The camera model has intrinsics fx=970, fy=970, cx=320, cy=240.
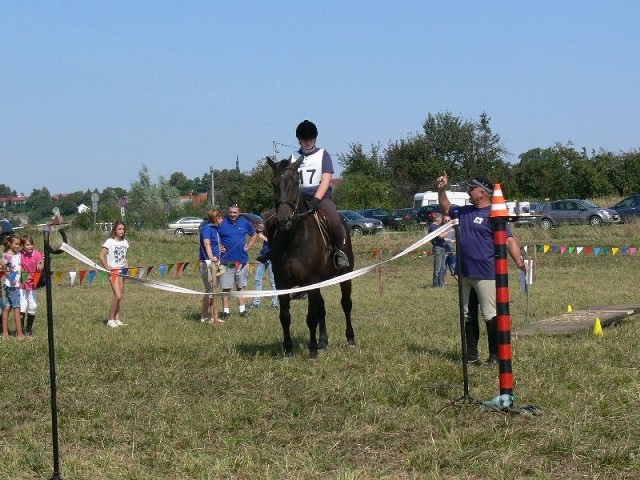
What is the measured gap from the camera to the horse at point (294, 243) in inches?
405

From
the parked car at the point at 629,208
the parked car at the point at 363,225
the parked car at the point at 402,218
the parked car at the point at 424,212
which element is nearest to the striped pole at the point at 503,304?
the parked car at the point at 629,208

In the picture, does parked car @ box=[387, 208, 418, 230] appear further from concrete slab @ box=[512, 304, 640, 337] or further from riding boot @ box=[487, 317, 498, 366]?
riding boot @ box=[487, 317, 498, 366]

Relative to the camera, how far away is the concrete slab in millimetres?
12125

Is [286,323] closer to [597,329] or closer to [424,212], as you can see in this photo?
[597,329]

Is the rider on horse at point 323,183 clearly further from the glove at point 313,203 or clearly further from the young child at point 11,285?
the young child at point 11,285

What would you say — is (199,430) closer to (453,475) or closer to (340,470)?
(340,470)

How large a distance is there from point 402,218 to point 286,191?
45.7 m

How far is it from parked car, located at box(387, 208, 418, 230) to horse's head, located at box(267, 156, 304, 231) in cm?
4295

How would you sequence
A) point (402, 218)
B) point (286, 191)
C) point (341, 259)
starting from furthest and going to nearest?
1. point (402, 218)
2. point (341, 259)
3. point (286, 191)

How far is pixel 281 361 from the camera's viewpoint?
10.4 metres

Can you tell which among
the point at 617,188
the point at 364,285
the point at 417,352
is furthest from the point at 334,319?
the point at 617,188

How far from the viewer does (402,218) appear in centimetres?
5566

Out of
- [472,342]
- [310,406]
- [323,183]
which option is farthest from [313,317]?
[310,406]

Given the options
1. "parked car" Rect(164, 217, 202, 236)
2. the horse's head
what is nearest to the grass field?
the horse's head
